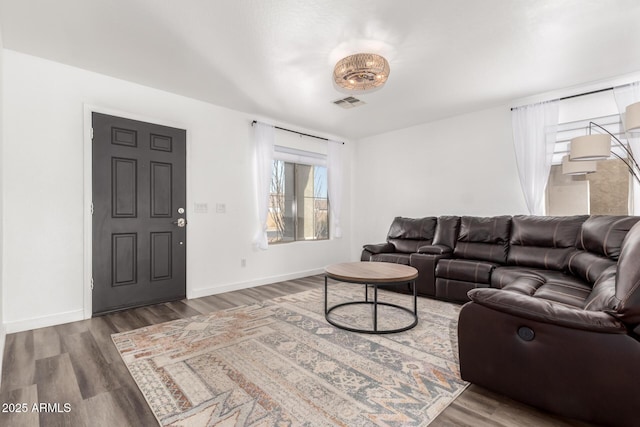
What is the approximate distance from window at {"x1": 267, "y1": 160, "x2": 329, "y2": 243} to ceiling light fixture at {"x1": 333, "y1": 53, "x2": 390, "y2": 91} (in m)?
2.37

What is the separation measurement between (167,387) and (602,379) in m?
2.30

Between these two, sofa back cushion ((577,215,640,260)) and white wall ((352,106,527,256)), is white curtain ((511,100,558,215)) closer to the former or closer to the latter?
white wall ((352,106,527,256))

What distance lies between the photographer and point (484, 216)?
434 centimetres

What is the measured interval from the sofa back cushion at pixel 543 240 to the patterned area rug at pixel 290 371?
123cm

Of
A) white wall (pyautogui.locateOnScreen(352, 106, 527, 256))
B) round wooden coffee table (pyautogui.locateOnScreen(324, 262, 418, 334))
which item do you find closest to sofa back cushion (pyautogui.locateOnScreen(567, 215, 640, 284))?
white wall (pyautogui.locateOnScreen(352, 106, 527, 256))

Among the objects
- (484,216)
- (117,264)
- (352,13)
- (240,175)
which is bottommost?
(117,264)

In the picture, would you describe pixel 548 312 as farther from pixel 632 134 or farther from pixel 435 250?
pixel 632 134

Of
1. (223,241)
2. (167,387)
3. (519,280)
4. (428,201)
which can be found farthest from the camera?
(428,201)

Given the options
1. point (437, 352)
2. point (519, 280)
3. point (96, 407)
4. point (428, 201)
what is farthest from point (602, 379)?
point (428, 201)

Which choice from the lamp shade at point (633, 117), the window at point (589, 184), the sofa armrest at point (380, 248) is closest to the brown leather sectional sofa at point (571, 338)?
the lamp shade at point (633, 117)

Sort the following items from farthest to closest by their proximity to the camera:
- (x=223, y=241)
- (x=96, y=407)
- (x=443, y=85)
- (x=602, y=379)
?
1. (x=223, y=241)
2. (x=443, y=85)
3. (x=96, y=407)
4. (x=602, y=379)

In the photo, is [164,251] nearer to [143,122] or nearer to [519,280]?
[143,122]

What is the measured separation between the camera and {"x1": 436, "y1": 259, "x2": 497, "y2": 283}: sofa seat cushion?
3.36 meters

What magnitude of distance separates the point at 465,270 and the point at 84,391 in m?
3.59
